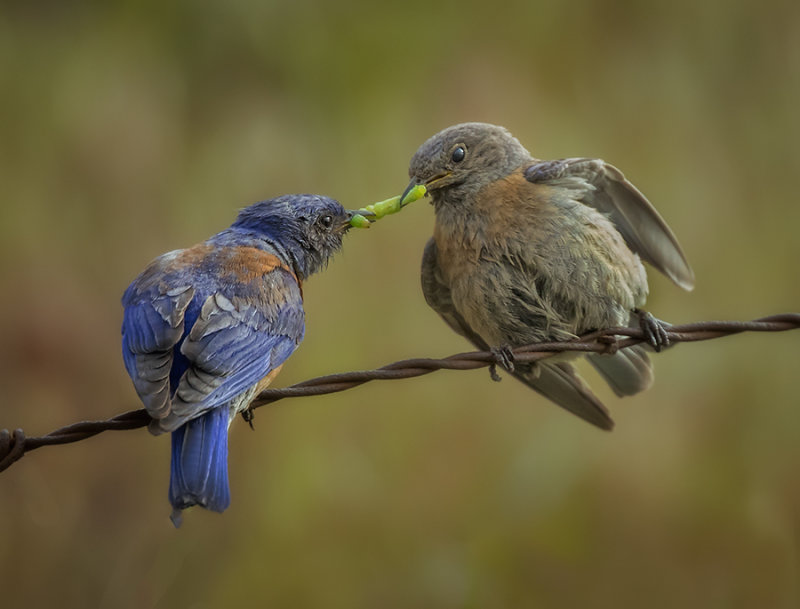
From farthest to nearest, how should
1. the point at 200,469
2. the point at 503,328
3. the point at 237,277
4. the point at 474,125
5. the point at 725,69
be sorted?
the point at 725,69, the point at 474,125, the point at 503,328, the point at 237,277, the point at 200,469

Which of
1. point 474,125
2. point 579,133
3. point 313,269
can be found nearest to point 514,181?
point 474,125

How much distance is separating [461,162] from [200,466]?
6.79 ft

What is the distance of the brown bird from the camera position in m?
4.06

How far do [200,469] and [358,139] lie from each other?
155 inches

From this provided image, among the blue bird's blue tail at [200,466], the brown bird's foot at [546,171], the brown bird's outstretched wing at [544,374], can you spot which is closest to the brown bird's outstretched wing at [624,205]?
the brown bird's foot at [546,171]

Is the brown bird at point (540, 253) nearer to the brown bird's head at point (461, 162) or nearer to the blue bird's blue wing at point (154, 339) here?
the brown bird's head at point (461, 162)

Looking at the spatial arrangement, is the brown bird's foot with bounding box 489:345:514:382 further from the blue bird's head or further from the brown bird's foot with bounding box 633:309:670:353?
the blue bird's head

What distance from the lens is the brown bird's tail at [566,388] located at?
4.56 meters

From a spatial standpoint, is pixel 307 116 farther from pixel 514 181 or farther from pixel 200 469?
pixel 200 469

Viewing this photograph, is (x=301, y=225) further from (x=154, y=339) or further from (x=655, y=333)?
(x=655, y=333)

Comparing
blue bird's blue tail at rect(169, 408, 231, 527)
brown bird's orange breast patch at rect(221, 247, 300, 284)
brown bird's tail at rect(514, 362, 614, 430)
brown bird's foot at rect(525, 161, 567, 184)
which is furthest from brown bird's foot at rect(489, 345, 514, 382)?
blue bird's blue tail at rect(169, 408, 231, 527)

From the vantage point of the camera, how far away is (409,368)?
3.32 m

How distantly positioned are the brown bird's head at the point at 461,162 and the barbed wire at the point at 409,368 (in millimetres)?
953

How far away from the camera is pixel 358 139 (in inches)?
259
